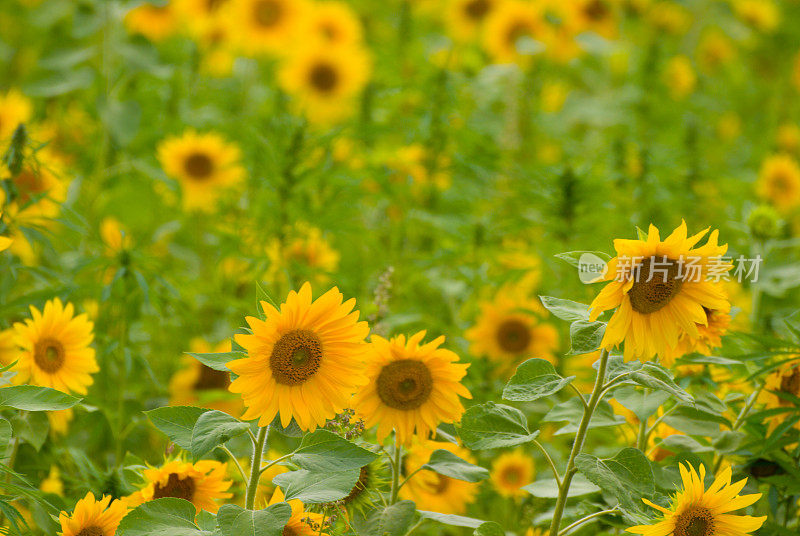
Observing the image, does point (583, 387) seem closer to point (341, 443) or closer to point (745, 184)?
point (341, 443)

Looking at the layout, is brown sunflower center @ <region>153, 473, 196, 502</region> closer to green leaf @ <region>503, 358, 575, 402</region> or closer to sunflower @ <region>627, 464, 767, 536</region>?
Result: green leaf @ <region>503, 358, 575, 402</region>

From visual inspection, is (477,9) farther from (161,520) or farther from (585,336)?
(161,520)

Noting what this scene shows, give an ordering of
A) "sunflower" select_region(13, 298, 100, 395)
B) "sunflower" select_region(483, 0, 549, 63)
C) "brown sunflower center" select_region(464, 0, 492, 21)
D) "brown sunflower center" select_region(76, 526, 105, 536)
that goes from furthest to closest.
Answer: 1. "brown sunflower center" select_region(464, 0, 492, 21)
2. "sunflower" select_region(483, 0, 549, 63)
3. "sunflower" select_region(13, 298, 100, 395)
4. "brown sunflower center" select_region(76, 526, 105, 536)

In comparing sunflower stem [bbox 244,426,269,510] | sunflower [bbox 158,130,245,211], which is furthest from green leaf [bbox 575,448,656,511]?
sunflower [bbox 158,130,245,211]

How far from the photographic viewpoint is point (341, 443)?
0.79 meters

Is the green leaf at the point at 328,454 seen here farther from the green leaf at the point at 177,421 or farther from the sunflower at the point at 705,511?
the sunflower at the point at 705,511

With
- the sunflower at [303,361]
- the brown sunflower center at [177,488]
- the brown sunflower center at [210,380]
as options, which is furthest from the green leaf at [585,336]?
the brown sunflower center at [210,380]

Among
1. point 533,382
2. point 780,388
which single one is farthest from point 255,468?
point 780,388

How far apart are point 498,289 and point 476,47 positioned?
46.5 inches

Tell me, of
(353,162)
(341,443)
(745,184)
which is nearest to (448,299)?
(353,162)

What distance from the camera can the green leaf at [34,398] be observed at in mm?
797

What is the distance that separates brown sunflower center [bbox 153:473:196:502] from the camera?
90 centimetres

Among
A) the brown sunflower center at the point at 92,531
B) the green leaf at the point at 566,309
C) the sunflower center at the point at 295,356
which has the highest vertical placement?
the green leaf at the point at 566,309

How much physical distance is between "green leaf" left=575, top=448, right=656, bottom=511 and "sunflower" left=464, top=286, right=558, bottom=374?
704 mm
